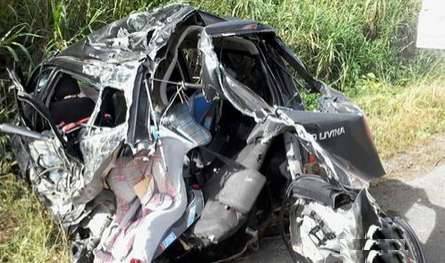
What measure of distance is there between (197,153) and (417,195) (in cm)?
217

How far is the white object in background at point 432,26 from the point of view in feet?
22.4

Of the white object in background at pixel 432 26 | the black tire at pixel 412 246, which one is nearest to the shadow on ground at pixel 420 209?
the black tire at pixel 412 246

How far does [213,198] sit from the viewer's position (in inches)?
149

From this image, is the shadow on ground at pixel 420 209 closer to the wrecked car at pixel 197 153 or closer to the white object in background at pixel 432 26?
the wrecked car at pixel 197 153

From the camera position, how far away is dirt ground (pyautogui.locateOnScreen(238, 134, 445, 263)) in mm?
4176

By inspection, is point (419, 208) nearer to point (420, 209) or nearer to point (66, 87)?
point (420, 209)

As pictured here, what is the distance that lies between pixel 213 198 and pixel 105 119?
92 centimetres

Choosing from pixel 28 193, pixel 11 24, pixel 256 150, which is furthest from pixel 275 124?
pixel 11 24

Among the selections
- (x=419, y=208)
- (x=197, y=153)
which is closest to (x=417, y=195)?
(x=419, y=208)

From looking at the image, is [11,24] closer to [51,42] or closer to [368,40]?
[51,42]

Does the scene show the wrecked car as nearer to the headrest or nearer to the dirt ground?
the headrest

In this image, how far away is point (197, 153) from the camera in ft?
13.2

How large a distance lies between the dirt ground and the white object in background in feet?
4.18

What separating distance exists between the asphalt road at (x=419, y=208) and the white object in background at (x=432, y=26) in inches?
77.3
